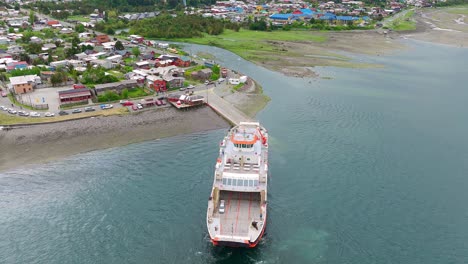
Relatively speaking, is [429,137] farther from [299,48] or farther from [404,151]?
[299,48]

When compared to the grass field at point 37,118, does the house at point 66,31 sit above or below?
above

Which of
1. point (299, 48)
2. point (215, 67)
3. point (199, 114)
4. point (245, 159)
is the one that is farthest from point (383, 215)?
point (299, 48)

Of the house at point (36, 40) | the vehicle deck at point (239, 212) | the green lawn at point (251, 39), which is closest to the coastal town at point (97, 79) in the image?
the house at point (36, 40)

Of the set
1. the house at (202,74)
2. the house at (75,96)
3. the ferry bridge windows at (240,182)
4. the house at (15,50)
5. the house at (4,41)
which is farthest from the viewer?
the house at (4,41)

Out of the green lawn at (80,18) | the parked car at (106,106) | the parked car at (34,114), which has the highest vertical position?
the green lawn at (80,18)

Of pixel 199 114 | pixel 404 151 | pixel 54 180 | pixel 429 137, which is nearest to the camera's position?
pixel 54 180

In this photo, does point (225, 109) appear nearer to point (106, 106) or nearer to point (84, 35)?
point (106, 106)

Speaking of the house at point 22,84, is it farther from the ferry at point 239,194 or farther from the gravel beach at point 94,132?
Result: the ferry at point 239,194
